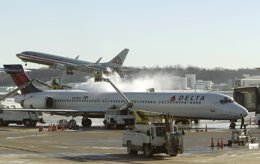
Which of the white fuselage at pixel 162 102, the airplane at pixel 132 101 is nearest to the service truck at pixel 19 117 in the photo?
the airplane at pixel 132 101

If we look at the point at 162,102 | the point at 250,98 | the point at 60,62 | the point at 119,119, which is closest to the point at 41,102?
the point at 119,119

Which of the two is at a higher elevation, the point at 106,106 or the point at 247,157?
the point at 106,106

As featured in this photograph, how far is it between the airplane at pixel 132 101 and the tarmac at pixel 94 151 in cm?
746

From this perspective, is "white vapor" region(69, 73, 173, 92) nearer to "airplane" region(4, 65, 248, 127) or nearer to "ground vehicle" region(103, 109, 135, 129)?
"airplane" region(4, 65, 248, 127)

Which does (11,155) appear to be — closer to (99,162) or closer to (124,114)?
(99,162)

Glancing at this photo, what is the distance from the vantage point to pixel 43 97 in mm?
67875

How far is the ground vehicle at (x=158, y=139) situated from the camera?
31297 mm

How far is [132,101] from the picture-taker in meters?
61.2

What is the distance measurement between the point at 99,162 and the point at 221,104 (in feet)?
92.9

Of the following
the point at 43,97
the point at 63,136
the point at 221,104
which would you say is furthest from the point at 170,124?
the point at 43,97

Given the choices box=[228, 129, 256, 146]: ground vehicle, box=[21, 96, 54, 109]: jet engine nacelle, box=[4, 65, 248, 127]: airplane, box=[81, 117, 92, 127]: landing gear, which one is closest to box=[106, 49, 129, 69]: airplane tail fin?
box=[4, 65, 248, 127]: airplane

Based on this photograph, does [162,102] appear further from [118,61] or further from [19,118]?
[118,61]

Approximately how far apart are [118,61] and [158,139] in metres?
94.2

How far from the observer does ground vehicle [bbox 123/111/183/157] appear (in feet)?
103
